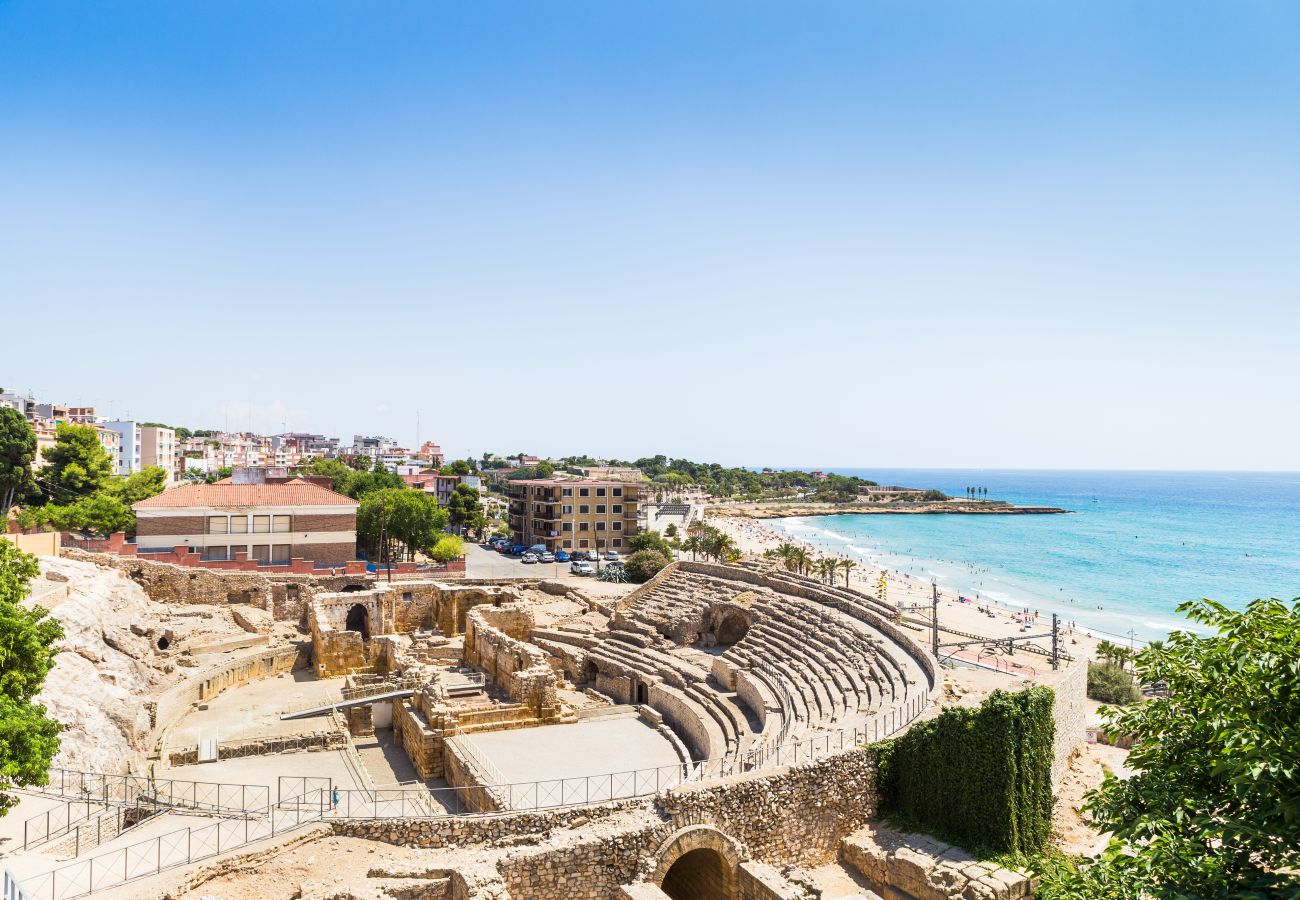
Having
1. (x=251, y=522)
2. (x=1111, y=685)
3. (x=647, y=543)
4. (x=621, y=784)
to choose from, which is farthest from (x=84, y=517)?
(x=1111, y=685)

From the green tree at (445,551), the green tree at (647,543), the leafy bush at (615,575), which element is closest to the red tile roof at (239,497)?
the green tree at (445,551)

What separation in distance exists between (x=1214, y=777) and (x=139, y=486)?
7020 centimetres

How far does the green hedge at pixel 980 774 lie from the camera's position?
59.3 ft

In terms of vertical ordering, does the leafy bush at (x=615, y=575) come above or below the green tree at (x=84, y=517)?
below

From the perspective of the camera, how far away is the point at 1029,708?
19.0 m

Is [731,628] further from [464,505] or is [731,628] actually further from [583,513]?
[464,505]

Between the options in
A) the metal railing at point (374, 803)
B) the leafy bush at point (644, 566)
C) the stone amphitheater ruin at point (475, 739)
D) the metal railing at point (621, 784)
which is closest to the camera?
the metal railing at point (374, 803)

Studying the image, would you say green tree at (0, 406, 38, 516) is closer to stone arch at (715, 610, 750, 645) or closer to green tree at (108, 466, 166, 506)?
green tree at (108, 466, 166, 506)

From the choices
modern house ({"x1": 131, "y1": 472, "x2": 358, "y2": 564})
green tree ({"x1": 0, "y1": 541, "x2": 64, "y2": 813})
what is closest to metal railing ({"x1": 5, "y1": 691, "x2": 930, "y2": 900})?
green tree ({"x1": 0, "y1": 541, "x2": 64, "y2": 813})

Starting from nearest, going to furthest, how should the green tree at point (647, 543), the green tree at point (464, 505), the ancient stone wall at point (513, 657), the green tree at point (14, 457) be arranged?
the ancient stone wall at point (513, 657) → the green tree at point (14, 457) → the green tree at point (647, 543) → the green tree at point (464, 505)

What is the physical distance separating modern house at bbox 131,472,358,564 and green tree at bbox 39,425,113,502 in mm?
18908

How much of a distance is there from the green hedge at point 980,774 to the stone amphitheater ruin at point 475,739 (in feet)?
2.91

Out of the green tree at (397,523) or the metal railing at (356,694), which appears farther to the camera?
the green tree at (397,523)

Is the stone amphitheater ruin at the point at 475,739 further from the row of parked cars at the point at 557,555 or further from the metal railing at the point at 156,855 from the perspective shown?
the row of parked cars at the point at 557,555
